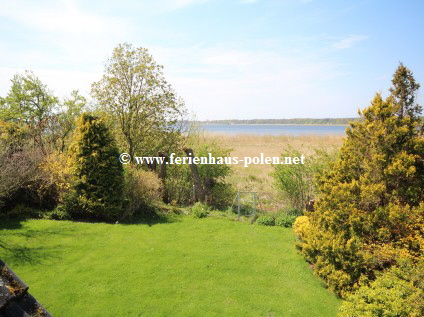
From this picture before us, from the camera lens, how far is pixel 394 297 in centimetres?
492

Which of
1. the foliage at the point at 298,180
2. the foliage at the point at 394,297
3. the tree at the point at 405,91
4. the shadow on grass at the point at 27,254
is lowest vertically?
the shadow on grass at the point at 27,254

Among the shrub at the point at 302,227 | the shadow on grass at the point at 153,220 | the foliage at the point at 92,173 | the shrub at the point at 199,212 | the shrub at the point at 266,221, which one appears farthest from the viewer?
the shrub at the point at 199,212

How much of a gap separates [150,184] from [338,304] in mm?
8334

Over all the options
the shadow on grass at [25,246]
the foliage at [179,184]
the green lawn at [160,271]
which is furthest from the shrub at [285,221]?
the shadow on grass at [25,246]

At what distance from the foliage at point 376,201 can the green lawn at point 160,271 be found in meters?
1.07

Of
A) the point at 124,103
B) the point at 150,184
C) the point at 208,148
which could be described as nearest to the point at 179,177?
the point at 208,148

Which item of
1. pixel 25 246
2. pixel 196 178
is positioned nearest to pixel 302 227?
pixel 196 178

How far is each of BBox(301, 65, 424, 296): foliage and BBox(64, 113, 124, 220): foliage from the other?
8.06 meters

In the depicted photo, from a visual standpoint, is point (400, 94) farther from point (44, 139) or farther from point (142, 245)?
point (44, 139)

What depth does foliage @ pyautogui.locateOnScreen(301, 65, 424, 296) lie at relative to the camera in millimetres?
6293

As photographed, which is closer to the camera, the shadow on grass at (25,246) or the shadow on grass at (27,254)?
the shadow on grass at (27,254)

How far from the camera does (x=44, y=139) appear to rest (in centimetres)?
1483

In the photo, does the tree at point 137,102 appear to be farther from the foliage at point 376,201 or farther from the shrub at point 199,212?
the foliage at point 376,201

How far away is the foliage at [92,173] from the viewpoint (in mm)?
11406
